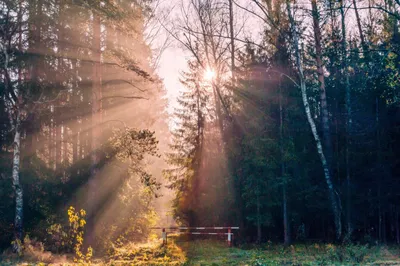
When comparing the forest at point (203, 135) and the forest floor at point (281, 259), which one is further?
the forest at point (203, 135)

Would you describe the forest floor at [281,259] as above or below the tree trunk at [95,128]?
below

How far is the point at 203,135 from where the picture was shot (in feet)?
83.6

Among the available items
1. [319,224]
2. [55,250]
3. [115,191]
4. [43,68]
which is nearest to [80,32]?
[43,68]

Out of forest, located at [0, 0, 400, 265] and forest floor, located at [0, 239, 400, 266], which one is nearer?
forest floor, located at [0, 239, 400, 266]

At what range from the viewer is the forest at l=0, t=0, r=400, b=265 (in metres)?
16.2

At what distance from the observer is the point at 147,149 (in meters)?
15.9

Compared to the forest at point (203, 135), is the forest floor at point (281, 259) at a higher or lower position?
lower

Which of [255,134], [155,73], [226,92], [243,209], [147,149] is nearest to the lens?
[147,149]

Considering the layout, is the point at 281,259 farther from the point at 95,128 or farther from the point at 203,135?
the point at 203,135

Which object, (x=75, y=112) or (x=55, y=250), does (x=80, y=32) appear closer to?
(x=75, y=112)

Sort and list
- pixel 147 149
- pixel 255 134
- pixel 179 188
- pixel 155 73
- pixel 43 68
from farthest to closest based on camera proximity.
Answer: pixel 155 73 → pixel 179 188 → pixel 255 134 → pixel 43 68 → pixel 147 149

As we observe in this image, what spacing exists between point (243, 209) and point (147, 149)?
8510 millimetres

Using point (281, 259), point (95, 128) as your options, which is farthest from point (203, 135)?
point (281, 259)

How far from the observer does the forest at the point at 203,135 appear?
16219mm
